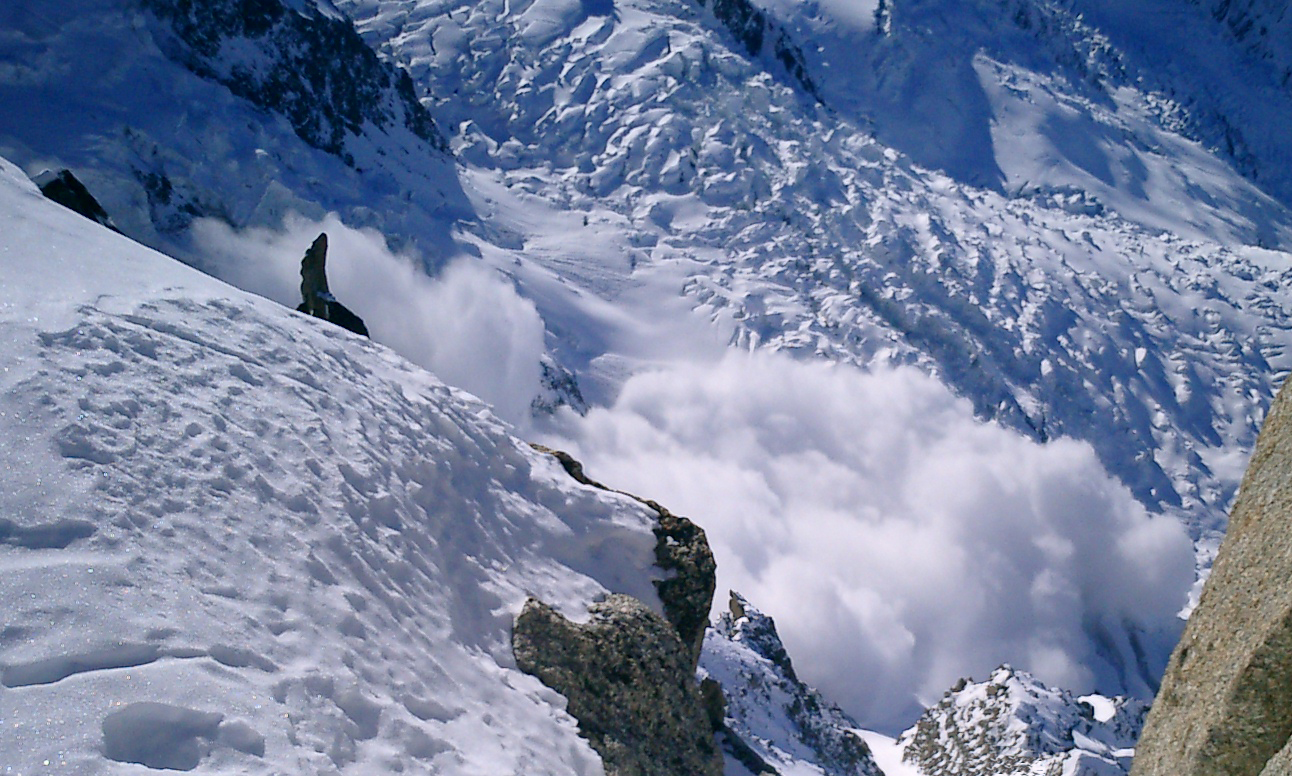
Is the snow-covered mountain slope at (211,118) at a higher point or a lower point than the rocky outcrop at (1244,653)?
lower

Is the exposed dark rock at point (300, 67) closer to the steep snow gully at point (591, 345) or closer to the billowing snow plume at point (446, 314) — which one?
the steep snow gully at point (591, 345)

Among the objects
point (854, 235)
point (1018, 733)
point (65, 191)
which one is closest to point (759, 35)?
point (854, 235)

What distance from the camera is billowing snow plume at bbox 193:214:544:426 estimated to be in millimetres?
52456

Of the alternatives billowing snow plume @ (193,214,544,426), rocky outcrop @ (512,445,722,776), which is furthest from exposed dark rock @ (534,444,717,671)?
billowing snow plume @ (193,214,544,426)

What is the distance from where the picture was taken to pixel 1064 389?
253ft

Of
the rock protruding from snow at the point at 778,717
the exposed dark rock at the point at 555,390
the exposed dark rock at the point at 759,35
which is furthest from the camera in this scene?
the exposed dark rock at the point at 759,35

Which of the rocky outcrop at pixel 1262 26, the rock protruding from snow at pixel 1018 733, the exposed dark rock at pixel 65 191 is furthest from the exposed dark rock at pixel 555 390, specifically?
the rocky outcrop at pixel 1262 26

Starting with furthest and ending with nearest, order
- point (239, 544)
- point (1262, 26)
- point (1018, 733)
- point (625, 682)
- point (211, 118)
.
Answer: point (1262, 26) < point (211, 118) < point (1018, 733) < point (625, 682) < point (239, 544)

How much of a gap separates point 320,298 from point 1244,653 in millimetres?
12066

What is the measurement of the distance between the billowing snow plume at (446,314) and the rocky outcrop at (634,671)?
138ft

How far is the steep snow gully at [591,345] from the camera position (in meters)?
5.16

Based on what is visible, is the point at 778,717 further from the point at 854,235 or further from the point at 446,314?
the point at 854,235

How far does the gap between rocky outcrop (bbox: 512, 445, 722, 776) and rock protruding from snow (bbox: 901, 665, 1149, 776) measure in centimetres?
2333

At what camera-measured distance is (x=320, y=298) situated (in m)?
13.2
